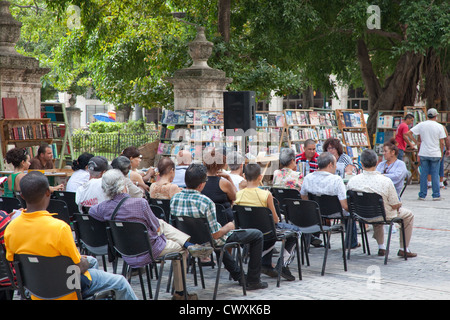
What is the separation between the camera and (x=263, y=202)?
23.0 ft

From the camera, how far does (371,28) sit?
18.1 metres

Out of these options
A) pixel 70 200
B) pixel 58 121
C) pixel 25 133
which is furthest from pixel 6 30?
pixel 70 200

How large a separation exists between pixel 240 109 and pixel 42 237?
736cm

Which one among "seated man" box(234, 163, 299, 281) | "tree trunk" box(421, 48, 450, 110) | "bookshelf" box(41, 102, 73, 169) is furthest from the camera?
"tree trunk" box(421, 48, 450, 110)

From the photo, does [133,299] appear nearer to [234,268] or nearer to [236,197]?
[234,268]

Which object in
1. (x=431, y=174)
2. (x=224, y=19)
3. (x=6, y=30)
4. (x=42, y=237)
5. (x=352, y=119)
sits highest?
(x=224, y=19)

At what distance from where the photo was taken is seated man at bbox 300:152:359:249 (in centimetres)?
809

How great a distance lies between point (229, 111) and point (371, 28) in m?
8.11

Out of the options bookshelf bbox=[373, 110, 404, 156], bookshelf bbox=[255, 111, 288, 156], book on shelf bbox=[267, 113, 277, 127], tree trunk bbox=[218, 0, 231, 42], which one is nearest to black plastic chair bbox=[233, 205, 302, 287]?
bookshelf bbox=[255, 111, 288, 156]

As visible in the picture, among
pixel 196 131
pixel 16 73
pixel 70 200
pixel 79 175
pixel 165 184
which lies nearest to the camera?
pixel 165 184

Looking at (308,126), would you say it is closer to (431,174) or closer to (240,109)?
(431,174)

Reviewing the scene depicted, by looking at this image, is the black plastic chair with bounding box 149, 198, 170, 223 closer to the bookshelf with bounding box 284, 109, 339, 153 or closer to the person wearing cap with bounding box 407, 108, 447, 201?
the bookshelf with bounding box 284, 109, 339, 153

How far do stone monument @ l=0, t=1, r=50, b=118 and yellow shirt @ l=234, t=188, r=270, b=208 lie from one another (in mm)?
7310

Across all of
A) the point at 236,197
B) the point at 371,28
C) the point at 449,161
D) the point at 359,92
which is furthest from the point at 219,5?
the point at 359,92
